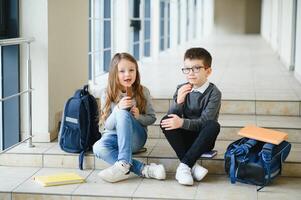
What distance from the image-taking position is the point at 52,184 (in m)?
3.58

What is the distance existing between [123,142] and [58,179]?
0.49 m

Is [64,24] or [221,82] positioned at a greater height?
[64,24]

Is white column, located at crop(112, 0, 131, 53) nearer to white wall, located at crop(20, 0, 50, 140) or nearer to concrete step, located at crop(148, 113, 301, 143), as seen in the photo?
concrete step, located at crop(148, 113, 301, 143)

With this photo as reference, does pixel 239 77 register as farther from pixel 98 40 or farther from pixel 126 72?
pixel 126 72

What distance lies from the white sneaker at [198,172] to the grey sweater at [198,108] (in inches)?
9.5

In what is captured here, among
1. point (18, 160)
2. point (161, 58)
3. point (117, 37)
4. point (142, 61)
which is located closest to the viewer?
point (18, 160)

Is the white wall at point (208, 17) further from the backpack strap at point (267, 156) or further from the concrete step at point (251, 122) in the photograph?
the backpack strap at point (267, 156)

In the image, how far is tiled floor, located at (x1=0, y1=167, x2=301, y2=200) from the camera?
337 centimetres

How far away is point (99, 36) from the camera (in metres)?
6.83

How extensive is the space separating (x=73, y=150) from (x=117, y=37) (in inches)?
143

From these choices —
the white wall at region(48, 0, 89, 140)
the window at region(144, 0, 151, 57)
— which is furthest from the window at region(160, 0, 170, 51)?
the white wall at region(48, 0, 89, 140)

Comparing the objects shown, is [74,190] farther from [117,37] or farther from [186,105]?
[117,37]

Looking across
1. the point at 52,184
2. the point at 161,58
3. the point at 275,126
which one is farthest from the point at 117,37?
the point at 52,184

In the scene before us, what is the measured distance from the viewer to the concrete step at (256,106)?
15.5 ft
